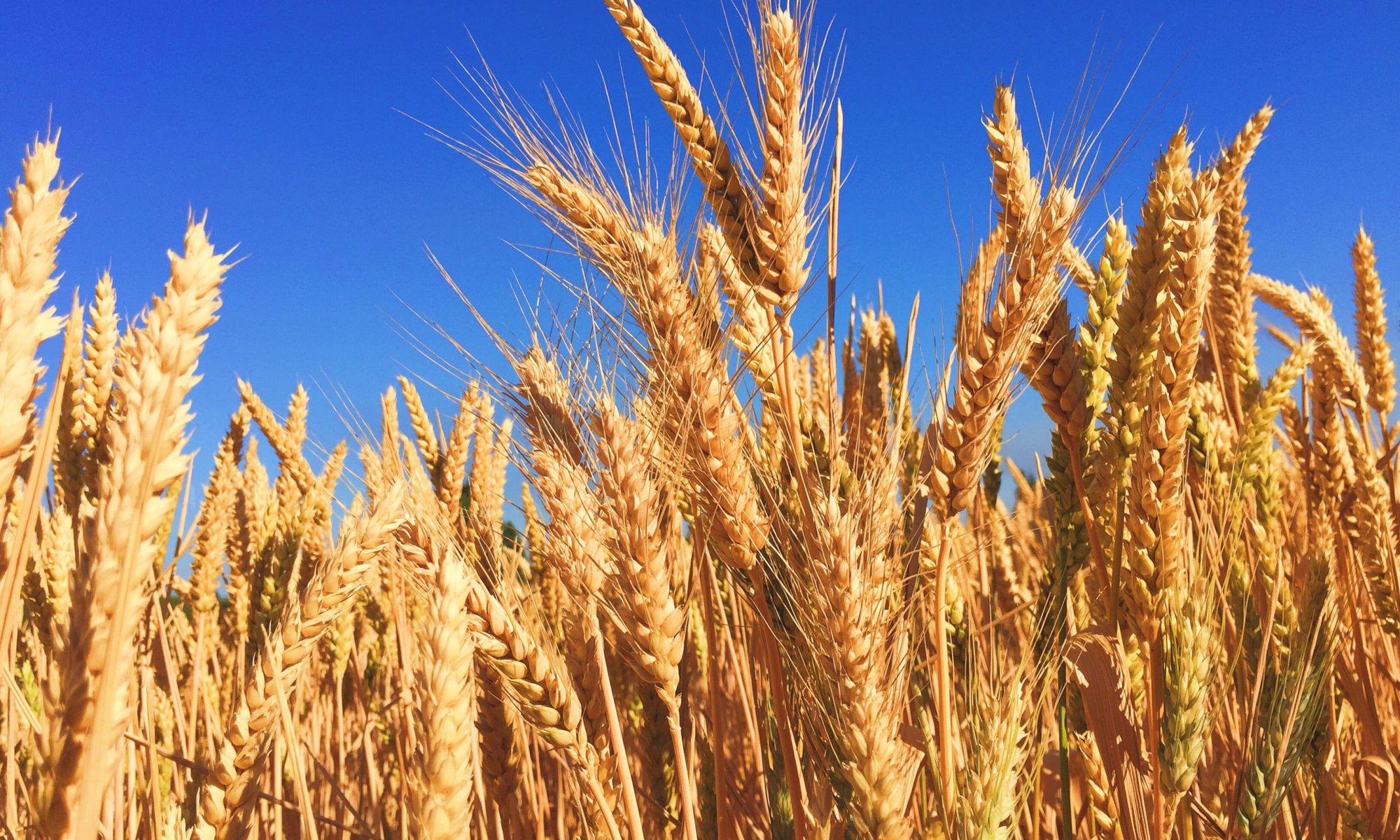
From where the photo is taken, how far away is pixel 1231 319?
99.7 inches

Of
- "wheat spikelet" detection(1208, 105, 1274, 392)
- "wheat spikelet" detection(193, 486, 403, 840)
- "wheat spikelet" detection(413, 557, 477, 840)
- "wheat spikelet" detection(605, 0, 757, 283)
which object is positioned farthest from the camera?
"wheat spikelet" detection(1208, 105, 1274, 392)

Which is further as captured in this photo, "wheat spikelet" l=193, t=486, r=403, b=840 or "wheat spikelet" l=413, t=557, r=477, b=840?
"wheat spikelet" l=193, t=486, r=403, b=840

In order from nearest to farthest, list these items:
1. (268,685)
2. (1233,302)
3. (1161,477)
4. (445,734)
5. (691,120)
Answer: (445,734), (268,685), (1161,477), (691,120), (1233,302)

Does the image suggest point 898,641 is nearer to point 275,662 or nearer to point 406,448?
point 275,662

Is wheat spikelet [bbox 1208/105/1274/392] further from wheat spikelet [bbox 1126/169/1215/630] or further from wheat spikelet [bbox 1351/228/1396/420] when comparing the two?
wheat spikelet [bbox 1126/169/1215/630]

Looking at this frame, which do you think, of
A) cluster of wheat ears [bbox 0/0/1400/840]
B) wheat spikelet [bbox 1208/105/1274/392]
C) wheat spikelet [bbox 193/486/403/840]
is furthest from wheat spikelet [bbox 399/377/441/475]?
wheat spikelet [bbox 1208/105/1274/392]

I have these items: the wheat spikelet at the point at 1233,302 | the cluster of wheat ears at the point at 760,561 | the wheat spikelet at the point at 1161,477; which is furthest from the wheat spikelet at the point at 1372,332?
the wheat spikelet at the point at 1161,477

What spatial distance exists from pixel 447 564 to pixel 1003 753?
767mm

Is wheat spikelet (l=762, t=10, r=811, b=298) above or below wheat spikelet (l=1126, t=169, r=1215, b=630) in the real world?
above

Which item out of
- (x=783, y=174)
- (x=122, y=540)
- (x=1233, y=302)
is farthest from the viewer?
(x=1233, y=302)

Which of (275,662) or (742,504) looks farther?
(742,504)

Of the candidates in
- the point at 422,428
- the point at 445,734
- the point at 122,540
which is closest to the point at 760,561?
the point at 445,734

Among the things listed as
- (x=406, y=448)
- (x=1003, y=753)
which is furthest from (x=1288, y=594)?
(x=406, y=448)

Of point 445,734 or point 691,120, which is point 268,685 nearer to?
point 445,734
